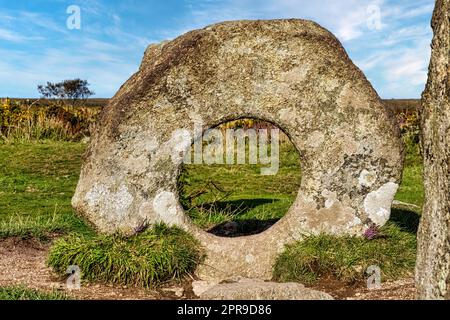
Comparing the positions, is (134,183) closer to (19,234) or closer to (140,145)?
(140,145)

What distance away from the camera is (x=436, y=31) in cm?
474

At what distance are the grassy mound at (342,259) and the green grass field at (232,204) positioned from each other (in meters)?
0.01

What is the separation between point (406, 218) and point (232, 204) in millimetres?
3198

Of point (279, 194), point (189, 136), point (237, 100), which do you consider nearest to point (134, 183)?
point (189, 136)

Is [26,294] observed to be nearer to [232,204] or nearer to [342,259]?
[342,259]

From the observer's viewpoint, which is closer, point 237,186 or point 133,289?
point 133,289

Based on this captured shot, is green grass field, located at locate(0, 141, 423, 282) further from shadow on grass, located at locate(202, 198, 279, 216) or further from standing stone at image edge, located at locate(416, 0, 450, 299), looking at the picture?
standing stone at image edge, located at locate(416, 0, 450, 299)

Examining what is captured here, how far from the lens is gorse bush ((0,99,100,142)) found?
20.5 metres

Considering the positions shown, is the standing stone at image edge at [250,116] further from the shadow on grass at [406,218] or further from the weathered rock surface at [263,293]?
the shadow on grass at [406,218]

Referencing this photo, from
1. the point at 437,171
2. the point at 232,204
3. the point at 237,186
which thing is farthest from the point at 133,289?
the point at 237,186

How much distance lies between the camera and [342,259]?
267 inches

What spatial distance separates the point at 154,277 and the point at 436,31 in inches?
143

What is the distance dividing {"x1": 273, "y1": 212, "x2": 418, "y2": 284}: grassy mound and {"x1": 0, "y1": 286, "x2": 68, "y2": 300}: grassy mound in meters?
2.29

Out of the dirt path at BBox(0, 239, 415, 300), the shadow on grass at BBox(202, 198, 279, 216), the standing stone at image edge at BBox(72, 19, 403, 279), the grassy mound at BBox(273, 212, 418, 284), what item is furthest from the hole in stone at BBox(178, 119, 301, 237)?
the grassy mound at BBox(273, 212, 418, 284)
